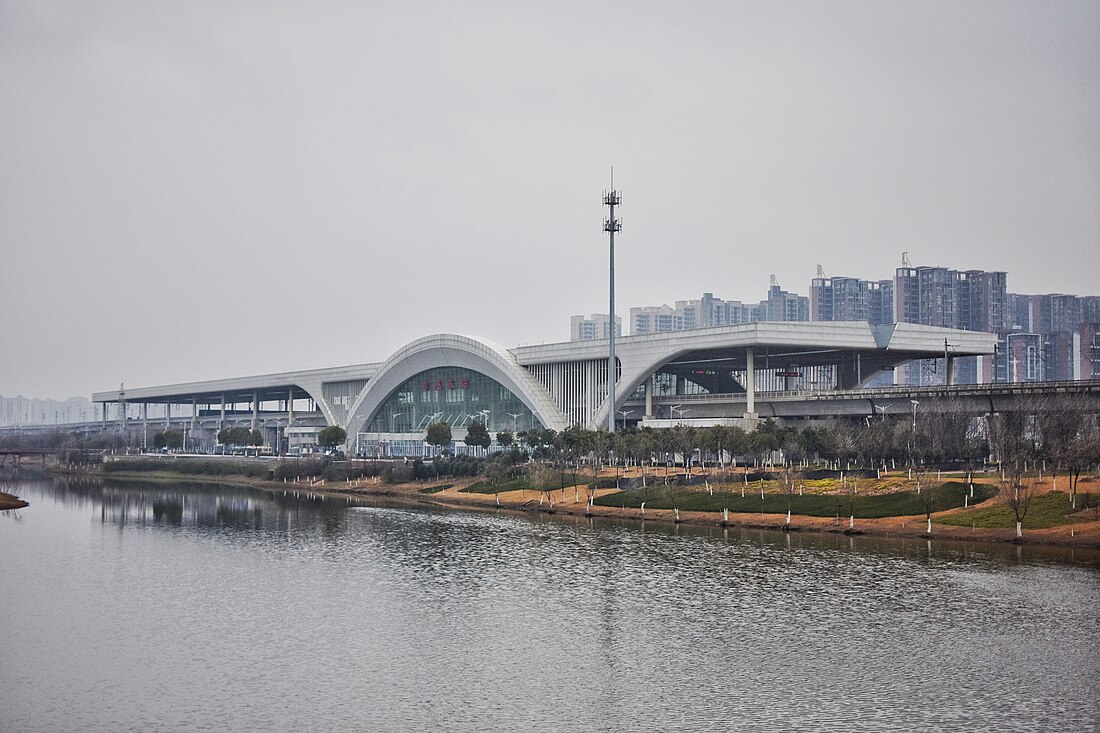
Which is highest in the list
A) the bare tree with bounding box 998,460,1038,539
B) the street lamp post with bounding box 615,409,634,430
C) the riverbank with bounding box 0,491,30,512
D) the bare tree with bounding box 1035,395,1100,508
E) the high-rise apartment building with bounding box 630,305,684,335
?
the high-rise apartment building with bounding box 630,305,684,335

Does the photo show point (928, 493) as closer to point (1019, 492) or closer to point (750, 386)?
point (1019, 492)

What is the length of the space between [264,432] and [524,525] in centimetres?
9482

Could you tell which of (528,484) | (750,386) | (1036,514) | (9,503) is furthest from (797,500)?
(9,503)

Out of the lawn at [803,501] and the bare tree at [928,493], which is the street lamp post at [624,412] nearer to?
the lawn at [803,501]

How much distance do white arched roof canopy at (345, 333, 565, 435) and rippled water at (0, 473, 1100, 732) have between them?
47.0m

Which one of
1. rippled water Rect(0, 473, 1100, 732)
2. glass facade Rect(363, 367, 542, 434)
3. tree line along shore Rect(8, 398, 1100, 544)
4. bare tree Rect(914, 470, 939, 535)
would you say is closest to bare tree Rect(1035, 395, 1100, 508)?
tree line along shore Rect(8, 398, 1100, 544)

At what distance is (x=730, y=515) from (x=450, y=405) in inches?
2317

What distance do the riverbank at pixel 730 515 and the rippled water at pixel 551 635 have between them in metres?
2.09

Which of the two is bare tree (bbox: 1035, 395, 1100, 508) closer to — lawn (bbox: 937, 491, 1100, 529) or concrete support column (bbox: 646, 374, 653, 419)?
lawn (bbox: 937, 491, 1100, 529)

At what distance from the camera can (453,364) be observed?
108125 mm

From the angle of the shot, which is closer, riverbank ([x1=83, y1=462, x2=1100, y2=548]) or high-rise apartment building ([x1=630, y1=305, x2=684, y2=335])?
riverbank ([x1=83, y1=462, x2=1100, y2=548])

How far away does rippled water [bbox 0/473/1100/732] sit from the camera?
2219 centimetres

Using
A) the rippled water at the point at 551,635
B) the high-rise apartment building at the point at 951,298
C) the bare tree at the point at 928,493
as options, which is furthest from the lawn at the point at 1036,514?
the high-rise apartment building at the point at 951,298

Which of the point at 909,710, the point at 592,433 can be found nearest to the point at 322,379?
the point at 592,433
